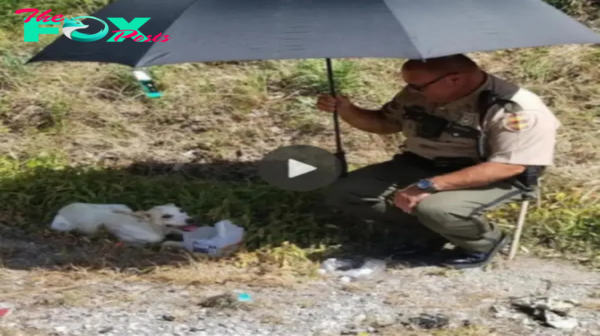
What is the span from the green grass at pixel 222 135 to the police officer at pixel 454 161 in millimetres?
277

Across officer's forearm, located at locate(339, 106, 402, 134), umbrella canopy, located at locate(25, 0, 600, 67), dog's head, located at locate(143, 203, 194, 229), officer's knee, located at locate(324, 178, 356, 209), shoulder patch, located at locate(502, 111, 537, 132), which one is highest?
umbrella canopy, located at locate(25, 0, 600, 67)

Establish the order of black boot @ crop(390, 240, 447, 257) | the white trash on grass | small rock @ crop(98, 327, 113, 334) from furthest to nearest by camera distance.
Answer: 1. black boot @ crop(390, 240, 447, 257)
2. the white trash on grass
3. small rock @ crop(98, 327, 113, 334)

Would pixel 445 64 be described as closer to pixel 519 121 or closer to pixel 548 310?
pixel 519 121

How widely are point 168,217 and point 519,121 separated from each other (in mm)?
1906

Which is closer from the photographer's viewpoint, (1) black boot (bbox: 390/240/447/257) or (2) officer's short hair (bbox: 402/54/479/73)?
(2) officer's short hair (bbox: 402/54/479/73)

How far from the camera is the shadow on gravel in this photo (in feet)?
15.5

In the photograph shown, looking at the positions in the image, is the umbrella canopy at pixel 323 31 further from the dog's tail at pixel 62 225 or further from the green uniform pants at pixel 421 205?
the dog's tail at pixel 62 225

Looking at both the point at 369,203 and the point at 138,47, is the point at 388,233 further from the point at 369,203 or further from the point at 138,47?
the point at 138,47

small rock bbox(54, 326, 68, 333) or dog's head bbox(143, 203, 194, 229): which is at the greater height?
small rock bbox(54, 326, 68, 333)

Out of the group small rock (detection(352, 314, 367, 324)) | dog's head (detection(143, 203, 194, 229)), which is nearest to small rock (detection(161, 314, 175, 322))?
small rock (detection(352, 314, 367, 324))

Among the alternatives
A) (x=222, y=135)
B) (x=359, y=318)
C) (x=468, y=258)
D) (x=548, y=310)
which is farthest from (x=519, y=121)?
(x=222, y=135)

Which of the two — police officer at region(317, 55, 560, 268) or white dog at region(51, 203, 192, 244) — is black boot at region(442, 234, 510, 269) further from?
white dog at region(51, 203, 192, 244)

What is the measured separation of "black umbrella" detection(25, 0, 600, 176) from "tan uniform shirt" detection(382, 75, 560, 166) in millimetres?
326
